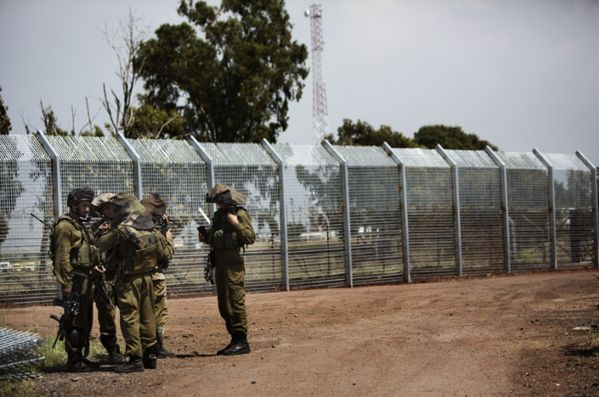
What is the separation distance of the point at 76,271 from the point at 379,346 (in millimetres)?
3157

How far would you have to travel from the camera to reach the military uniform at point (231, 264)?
9578 millimetres

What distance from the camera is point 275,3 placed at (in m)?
40.6

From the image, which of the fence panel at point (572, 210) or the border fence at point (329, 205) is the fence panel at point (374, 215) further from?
the fence panel at point (572, 210)

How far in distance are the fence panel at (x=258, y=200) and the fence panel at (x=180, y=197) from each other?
0.56m

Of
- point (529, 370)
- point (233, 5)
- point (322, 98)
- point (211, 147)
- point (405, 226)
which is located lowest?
point (529, 370)

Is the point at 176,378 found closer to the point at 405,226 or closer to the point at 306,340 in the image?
the point at 306,340

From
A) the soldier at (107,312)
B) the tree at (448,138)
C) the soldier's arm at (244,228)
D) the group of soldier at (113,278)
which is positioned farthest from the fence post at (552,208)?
the tree at (448,138)

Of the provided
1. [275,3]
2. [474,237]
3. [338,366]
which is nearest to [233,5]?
[275,3]

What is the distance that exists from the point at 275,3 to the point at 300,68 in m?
3.06

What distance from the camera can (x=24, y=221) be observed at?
539 inches

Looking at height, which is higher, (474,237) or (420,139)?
(420,139)

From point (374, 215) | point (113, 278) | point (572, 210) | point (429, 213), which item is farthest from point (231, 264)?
point (572, 210)

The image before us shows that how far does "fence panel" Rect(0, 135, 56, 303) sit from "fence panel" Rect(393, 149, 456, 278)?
→ 6.84 metres

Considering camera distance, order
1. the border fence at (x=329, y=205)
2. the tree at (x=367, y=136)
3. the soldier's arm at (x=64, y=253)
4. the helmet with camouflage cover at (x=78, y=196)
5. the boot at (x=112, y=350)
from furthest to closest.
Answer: the tree at (x=367, y=136) → the border fence at (x=329, y=205) → the boot at (x=112, y=350) → the helmet with camouflage cover at (x=78, y=196) → the soldier's arm at (x=64, y=253)
